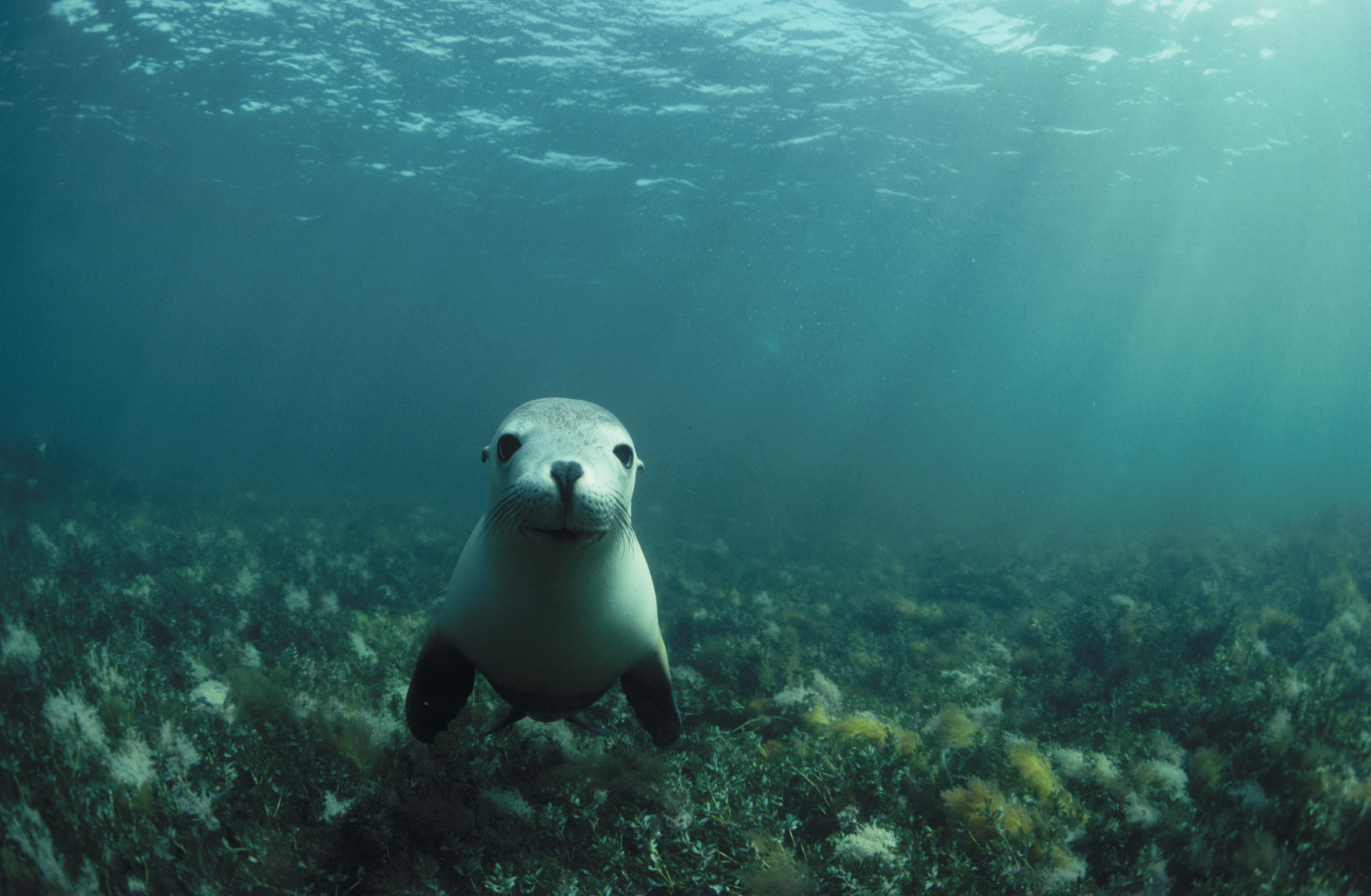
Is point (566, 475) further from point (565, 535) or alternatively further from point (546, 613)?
point (546, 613)

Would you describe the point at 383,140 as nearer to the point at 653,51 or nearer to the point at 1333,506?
the point at 653,51

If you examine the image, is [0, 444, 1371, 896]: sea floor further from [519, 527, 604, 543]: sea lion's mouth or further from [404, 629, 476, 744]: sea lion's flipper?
[519, 527, 604, 543]: sea lion's mouth

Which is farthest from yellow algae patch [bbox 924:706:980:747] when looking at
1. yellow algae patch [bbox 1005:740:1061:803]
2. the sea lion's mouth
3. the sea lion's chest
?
the sea lion's mouth

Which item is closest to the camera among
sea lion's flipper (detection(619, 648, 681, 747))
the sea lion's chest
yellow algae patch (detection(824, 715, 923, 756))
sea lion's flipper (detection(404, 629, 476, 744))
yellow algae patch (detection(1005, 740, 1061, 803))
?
the sea lion's chest

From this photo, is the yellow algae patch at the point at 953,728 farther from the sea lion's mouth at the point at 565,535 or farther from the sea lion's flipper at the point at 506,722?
the sea lion's mouth at the point at 565,535

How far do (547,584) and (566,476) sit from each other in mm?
423

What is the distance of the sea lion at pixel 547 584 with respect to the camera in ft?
5.08

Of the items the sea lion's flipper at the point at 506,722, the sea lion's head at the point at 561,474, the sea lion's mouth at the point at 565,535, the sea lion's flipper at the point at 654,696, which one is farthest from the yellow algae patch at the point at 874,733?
the sea lion's mouth at the point at 565,535

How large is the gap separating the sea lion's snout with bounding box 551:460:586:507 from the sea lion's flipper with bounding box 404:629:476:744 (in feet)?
3.19

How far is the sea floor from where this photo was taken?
6.44 feet

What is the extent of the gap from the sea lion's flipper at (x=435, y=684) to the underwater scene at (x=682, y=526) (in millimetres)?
16

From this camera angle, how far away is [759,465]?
37469 millimetres

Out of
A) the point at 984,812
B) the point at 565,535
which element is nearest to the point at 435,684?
the point at 565,535

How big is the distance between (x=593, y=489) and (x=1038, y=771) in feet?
8.05
